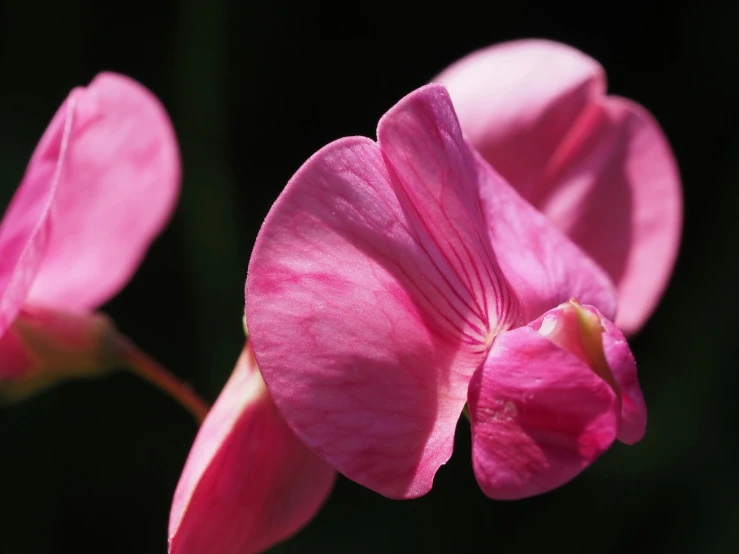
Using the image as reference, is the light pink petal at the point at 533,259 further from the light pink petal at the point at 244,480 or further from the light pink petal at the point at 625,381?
the light pink petal at the point at 244,480

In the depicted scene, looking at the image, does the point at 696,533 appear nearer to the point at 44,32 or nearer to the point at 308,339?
the point at 308,339

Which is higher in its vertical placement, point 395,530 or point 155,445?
point 155,445

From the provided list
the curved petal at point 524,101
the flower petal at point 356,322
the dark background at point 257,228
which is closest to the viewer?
the flower petal at point 356,322

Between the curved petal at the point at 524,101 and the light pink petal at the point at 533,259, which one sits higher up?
the curved petal at the point at 524,101

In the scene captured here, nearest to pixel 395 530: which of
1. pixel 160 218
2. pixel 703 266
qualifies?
pixel 703 266

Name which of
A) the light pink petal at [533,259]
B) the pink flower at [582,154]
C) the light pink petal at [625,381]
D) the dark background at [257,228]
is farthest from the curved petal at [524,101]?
the dark background at [257,228]

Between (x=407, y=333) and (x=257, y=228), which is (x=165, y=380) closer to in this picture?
(x=407, y=333)
